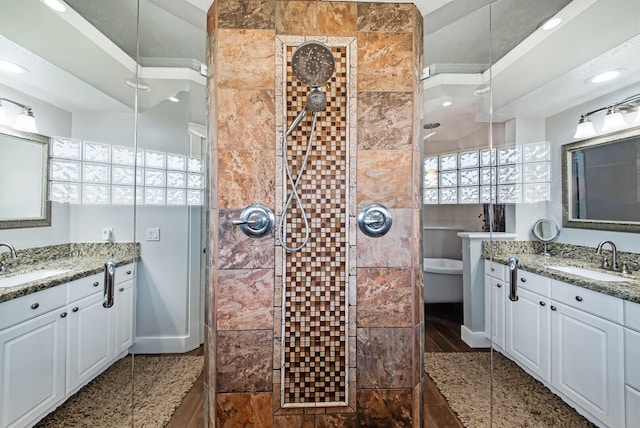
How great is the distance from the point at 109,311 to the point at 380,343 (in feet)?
4.72

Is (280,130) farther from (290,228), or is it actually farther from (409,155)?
(409,155)

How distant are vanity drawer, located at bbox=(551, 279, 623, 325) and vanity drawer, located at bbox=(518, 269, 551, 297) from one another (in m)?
0.02

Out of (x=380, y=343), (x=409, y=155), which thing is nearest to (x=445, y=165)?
(x=409, y=155)

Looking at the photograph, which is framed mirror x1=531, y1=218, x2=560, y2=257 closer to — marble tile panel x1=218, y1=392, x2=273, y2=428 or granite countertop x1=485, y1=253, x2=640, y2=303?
granite countertop x1=485, y1=253, x2=640, y2=303

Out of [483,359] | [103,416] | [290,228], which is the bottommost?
[103,416]

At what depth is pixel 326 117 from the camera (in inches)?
51.9

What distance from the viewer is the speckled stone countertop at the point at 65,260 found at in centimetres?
125

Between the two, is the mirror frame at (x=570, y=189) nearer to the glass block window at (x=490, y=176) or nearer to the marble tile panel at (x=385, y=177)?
the glass block window at (x=490, y=176)

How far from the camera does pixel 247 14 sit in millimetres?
1311

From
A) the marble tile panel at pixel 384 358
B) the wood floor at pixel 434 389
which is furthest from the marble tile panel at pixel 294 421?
the wood floor at pixel 434 389

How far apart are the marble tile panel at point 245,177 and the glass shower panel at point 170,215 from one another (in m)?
0.17

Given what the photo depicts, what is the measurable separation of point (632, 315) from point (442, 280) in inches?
32.2

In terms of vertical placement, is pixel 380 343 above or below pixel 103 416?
above

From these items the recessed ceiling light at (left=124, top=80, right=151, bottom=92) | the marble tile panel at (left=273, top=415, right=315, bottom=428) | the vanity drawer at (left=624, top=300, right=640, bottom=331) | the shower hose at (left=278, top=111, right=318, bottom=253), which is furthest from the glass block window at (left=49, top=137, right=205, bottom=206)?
the marble tile panel at (left=273, top=415, right=315, bottom=428)
